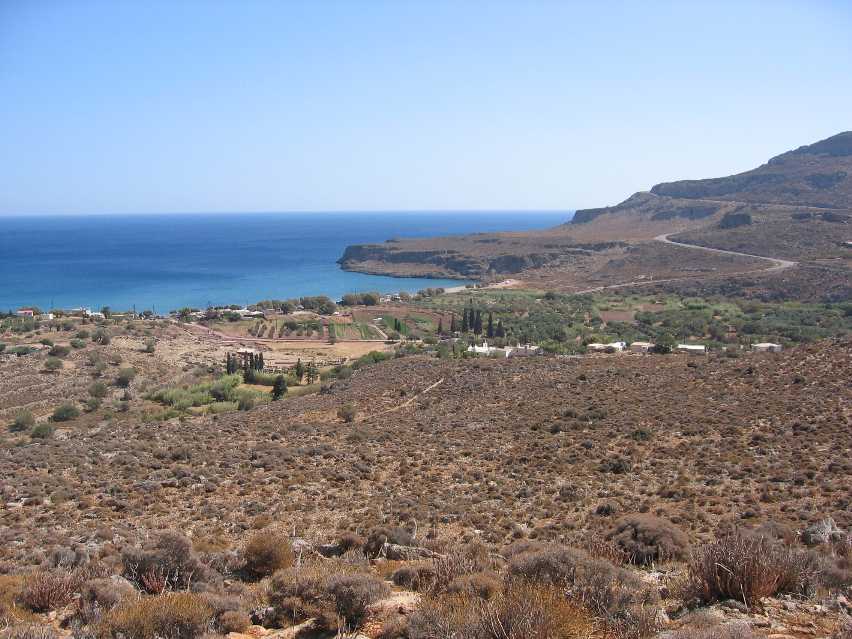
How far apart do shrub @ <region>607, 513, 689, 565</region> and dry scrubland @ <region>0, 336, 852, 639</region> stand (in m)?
0.05

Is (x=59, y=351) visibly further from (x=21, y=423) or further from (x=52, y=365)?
(x=21, y=423)

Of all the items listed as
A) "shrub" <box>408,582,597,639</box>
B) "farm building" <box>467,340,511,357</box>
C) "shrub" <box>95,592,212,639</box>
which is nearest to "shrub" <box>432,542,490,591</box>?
"shrub" <box>408,582,597,639</box>

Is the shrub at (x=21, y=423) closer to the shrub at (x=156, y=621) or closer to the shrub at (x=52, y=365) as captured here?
the shrub at (x=52, y=365)

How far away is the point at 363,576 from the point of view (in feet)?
23.6

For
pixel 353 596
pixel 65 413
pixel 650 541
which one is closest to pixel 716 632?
pixel 353 596

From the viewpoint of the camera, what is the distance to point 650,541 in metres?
10.3

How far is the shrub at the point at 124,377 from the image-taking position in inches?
1548

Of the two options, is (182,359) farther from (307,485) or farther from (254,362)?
(307,485)

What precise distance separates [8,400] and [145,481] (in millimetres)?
23993

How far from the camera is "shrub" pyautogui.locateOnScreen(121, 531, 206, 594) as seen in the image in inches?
330

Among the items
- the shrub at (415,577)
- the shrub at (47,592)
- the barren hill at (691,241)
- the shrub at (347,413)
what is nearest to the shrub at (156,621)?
the shrub at (47,592)

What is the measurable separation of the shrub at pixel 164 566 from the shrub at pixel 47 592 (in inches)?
34.4

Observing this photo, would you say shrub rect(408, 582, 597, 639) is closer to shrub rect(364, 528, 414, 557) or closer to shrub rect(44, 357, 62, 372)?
shrub rect(364, 528, 414, 557)

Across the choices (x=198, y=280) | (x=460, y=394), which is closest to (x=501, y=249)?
(x=198, y=280)
